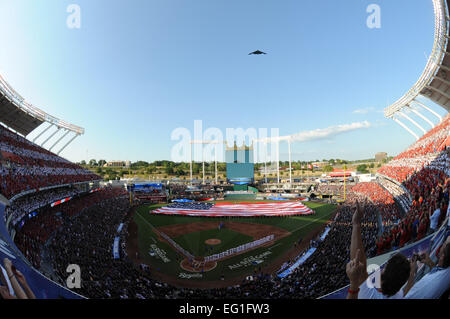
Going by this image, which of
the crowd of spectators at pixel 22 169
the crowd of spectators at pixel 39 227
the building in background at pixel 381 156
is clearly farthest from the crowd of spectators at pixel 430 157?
the building in background at pixel 381 156

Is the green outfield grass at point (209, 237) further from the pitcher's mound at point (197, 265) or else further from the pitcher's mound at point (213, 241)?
the pitcher's mound at point (197, 265)

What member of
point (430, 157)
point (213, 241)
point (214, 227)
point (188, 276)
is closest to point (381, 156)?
point (430, 157)

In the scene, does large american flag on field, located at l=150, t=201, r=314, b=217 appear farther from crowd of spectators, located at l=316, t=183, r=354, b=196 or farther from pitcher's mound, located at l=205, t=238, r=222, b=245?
crowd of spectators, located at l=316, t=183, r=354, b=196

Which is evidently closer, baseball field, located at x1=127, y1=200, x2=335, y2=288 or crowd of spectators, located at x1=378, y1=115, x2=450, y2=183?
crowd of spectators, located at x1=378, y1=115, x2=450, y2=183

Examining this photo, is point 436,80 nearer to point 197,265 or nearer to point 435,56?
point 435,56

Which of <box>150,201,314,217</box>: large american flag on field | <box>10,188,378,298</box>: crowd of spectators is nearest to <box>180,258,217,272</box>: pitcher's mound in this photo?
<box>10,188,378,298</box>: crowd of spectators

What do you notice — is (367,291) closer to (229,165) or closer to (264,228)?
(264,228)
